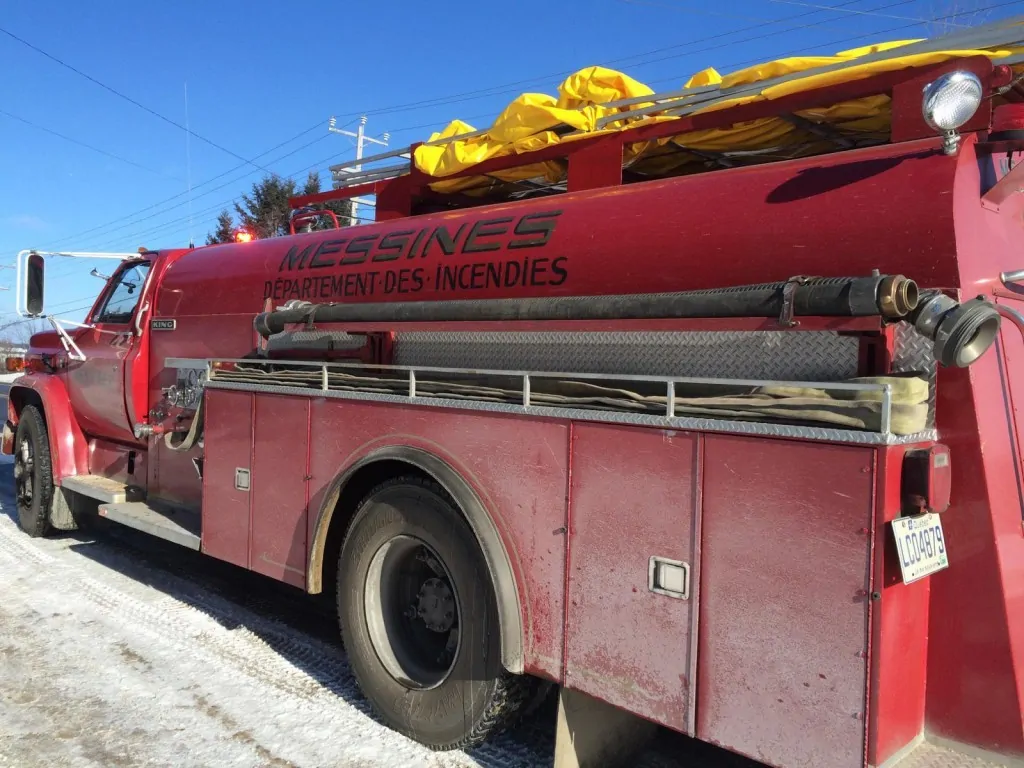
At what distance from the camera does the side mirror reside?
19.8ft

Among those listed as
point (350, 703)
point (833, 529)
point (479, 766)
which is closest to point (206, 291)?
point (350, 703)

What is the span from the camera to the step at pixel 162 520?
4.70m

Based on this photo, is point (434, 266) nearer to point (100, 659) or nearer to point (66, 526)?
point (100, 659)

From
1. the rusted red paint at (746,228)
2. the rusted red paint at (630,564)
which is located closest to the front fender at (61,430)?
the rusted red paint at (746,228)

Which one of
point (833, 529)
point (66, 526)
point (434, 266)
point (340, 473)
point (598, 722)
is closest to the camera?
point (833, 529)

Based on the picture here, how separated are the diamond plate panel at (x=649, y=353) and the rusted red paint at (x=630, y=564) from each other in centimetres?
45

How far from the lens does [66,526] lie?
6.49 meters

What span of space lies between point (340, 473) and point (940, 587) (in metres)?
2.35

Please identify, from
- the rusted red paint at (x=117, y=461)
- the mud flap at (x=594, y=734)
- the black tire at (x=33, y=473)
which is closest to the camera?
the mud flap at (x=594, y=734)

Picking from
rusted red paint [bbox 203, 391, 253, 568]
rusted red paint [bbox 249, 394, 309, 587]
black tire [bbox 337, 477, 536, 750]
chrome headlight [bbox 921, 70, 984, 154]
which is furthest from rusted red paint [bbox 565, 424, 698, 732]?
rusted red paint [bbox 203, 391, 253, 568]

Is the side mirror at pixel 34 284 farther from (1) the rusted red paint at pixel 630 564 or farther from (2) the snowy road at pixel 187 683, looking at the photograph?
(1) the rusted red paint at pixel 630 564

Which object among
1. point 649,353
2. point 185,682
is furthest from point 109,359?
point 649,353

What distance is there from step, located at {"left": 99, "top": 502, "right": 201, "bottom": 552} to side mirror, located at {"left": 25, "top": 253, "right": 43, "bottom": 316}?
178cm

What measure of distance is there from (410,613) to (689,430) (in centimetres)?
168
